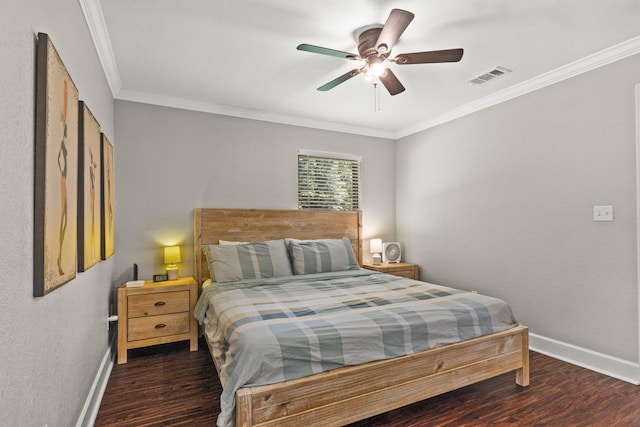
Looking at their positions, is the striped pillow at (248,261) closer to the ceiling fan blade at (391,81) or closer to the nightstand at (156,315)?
the nightstand at (156,315)

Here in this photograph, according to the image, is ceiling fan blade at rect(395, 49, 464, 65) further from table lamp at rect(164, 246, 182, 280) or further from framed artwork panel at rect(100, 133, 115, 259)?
table lamp at rect(164, 246, 182, 280)

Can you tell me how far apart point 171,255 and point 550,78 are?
388 cm

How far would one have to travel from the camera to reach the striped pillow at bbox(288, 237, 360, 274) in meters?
3.58

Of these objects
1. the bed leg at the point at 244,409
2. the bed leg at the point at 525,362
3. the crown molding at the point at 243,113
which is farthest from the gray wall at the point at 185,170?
the bed leg at the point at 525,362

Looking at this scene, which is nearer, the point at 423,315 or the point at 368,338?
the point at 368,338

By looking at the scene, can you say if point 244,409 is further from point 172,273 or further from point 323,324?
point 172,273

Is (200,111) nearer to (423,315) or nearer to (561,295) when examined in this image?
(423,315)


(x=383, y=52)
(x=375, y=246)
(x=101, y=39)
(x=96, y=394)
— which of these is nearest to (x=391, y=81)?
(x=383, y=52)

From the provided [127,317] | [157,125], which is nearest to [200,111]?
[157,125]

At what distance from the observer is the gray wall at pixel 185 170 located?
134 inches

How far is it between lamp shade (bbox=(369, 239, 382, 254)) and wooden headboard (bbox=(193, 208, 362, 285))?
151 millimetres

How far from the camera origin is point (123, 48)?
2578mm

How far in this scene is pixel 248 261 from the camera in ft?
11.0

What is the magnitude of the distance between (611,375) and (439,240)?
2020 millimetres
